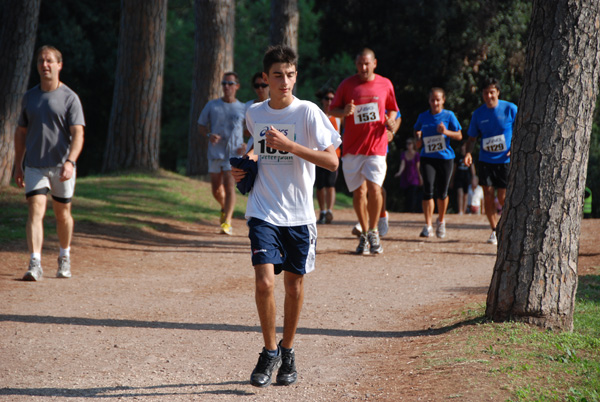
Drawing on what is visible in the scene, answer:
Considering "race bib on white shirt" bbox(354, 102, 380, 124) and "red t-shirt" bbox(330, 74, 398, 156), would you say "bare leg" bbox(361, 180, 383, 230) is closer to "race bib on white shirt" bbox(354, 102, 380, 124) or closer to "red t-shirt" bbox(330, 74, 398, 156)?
"red t-shirt" bbox(330, 74, 398, 156)

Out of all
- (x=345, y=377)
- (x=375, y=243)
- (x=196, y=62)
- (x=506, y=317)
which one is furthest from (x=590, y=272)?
(x=196, y=62)

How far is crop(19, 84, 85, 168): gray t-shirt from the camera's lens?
798 cm

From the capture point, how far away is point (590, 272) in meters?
9.05

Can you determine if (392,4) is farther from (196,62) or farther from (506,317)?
(506,317)

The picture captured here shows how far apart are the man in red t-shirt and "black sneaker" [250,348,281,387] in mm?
5419

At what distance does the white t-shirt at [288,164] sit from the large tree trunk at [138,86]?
12.6 m

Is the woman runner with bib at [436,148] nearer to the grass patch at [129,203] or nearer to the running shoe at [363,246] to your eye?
the running shoe at [363,246]

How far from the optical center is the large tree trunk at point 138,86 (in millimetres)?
16812

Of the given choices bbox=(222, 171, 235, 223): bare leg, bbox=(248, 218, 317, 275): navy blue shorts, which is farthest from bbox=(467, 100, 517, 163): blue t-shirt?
bbox=(248, 218, 317, 275): navy blue shorts

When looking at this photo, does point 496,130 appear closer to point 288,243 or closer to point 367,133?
point 367,133

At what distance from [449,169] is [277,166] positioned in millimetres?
7542

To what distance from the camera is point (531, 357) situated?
5.00m

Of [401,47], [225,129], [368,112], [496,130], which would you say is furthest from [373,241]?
[401,47]

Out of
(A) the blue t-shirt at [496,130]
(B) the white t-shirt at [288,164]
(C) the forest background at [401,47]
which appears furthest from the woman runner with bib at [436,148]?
(C) the forest background at [401,47]
